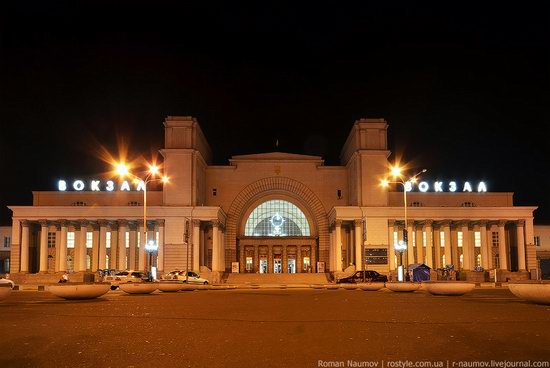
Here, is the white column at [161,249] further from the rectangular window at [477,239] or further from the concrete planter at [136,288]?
the rectangular window at [477,239]

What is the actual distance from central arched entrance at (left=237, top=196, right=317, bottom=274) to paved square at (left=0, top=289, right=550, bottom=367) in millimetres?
59832

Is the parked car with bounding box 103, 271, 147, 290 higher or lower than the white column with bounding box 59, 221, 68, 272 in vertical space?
lower

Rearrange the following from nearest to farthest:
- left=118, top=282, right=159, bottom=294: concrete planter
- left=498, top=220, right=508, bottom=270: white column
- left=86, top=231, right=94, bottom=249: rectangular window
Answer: left=118, top=282, right=159, bottom=294: concrete planter
left=498, top=220, right=508, bottom=270: white column
left=86, top=231, right=94, bottom=249: rectangular window

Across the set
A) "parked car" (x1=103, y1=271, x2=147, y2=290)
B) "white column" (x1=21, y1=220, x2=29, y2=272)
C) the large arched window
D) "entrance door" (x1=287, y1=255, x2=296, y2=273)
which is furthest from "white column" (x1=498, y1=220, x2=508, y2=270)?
"white column" (x1=21, y1=220, x2=29, y2=272)

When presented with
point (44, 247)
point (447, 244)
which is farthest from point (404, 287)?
point (44, 247)

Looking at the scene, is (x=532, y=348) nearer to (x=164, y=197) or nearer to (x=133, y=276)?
(x=133, y=276)

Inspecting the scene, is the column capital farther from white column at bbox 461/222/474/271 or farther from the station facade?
white column at bbox 461/222/474/271

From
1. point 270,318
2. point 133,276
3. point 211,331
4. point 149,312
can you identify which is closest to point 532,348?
point 211,331

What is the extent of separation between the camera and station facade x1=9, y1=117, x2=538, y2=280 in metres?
66.8

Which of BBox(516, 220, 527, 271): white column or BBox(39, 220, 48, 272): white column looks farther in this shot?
BBox(516, 220, 527, 271): white column

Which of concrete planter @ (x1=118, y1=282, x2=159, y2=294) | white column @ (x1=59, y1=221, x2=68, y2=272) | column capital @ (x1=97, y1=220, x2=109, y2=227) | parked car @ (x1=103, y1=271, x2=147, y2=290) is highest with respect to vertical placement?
column capital @ (x1=97, y1=220, x2=109, y2=227)

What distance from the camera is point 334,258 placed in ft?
227

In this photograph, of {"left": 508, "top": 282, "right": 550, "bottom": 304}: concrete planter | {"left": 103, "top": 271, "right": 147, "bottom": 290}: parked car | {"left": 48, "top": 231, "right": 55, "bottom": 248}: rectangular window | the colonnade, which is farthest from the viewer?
{"left": 48, "top": 231, "right": 55, "bottom": 248}: rectangular window

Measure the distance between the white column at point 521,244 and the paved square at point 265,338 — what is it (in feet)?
181
